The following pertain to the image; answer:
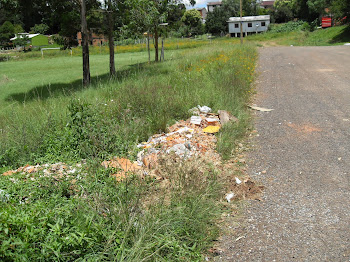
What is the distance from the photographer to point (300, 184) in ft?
16.3

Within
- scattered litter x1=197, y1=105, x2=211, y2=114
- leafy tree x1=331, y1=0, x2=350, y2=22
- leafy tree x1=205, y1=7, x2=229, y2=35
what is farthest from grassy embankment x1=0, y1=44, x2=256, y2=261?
leafy tree x1=205, y1=7, x2=229, y2=35

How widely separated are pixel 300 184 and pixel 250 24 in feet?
245

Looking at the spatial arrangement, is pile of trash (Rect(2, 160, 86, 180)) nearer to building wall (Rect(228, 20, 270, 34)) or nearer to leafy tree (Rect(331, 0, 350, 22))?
leafy tree (Rect(331, 0, 350, 22))

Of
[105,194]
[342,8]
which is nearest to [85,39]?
[105,194]

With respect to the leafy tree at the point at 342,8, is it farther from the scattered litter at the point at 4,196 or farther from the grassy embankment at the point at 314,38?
the scattered litter at the point at 4,196

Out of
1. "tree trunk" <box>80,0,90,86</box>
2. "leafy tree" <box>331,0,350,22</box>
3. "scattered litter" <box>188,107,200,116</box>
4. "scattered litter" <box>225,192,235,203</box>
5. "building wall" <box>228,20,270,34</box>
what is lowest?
"scattered litter" <box>225,192,235,203</box>

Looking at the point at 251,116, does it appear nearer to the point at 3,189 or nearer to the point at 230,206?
the point at 230,206

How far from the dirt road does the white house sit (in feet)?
213

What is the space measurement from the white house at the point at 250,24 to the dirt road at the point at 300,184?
213 feet

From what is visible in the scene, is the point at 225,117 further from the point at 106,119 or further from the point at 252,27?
the point at 252,27

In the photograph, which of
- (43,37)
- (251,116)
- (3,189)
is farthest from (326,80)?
(43,37)

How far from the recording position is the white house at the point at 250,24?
235 feet

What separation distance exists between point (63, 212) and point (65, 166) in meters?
1.74

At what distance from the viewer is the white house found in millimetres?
71588
